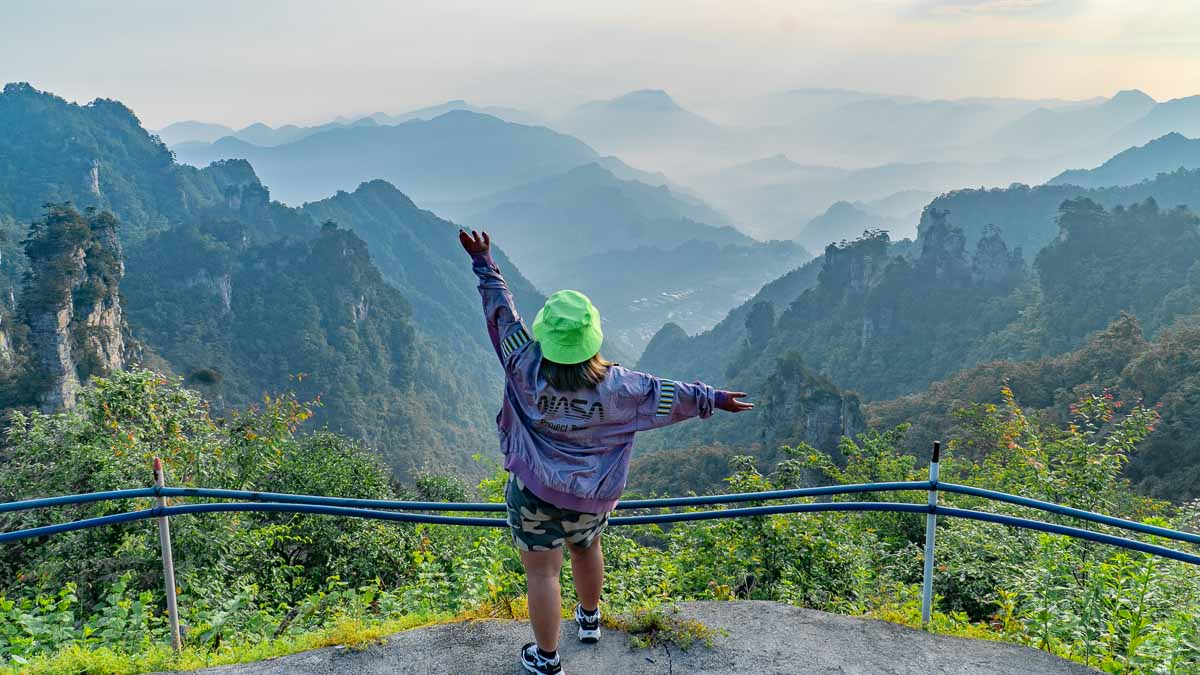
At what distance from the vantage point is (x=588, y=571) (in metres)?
3.37

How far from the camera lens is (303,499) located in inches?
151

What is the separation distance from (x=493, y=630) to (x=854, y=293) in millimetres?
78047

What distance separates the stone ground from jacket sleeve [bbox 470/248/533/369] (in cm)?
154

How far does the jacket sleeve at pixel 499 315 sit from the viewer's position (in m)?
3.11

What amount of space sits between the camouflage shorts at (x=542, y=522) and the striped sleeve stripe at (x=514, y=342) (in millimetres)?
549

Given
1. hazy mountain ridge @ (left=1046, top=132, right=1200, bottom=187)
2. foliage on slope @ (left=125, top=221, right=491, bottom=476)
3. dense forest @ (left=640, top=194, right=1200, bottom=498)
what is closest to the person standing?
dense forest @ (left=640, top=194, right=1200, bottom=498)

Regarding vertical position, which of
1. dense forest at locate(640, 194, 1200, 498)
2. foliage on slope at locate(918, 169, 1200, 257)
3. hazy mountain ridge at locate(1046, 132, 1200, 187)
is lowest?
dense forest at locate(640, 194, 1200, 498)

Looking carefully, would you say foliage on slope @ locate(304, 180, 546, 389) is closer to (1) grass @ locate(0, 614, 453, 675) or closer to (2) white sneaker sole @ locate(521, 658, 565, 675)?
(1) grass @ locate(0, 614, 453, 675)

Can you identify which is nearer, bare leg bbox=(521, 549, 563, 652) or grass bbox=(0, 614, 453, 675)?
bare leg bbox=(521, 549, 563, 652)

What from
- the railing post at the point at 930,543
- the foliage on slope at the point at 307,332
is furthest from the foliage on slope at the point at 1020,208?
the railing post at the point at 930,543

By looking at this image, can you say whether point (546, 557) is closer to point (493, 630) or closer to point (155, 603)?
point (493, 630)

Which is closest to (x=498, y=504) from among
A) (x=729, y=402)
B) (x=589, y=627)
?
(x=589, y=627)

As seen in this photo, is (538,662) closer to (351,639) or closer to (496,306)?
(351,639)

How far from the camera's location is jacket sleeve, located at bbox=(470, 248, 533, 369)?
311 cm
